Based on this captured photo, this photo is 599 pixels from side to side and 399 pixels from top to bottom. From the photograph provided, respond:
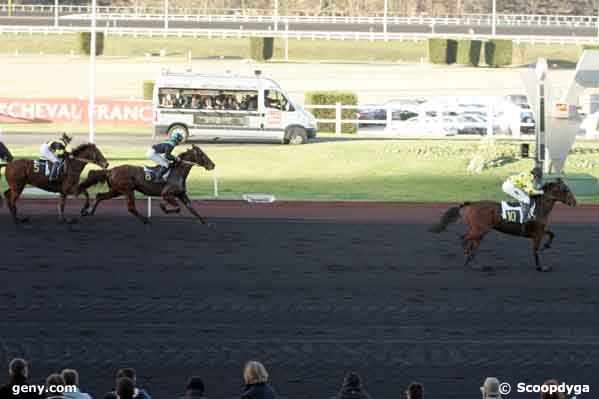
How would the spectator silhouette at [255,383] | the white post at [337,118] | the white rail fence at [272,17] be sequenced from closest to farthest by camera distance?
the spectator silhouette at [255,383]
the white post at [337,118]
the white rail fence at [272,17]

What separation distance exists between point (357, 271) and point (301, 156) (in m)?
15.4

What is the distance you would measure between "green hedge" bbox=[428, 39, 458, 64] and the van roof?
31.9 meters

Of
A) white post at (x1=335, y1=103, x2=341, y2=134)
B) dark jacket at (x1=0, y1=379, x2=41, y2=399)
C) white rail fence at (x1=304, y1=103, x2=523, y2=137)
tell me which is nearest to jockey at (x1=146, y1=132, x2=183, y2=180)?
dark jacket at (x1=0, y1=379, x2=41, y2=399)

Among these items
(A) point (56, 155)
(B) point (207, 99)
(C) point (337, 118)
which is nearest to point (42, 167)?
(A) point (56, 155)

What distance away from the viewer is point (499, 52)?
6925cm

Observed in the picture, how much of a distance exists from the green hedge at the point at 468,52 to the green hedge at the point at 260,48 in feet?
35.5

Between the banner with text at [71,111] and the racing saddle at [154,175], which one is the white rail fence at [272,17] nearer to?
the banner with text at [71,111]

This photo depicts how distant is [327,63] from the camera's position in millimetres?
67250

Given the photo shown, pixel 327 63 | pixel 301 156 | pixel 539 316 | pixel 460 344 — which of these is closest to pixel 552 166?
pixel 301 156

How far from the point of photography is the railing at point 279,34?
69.8 m

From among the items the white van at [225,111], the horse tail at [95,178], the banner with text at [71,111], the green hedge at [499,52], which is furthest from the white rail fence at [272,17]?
the horse tail at [95,178]

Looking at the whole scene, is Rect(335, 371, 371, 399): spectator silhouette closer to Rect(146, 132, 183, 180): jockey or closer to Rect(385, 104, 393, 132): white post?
Rect(146, 132, 183, 180): jockey

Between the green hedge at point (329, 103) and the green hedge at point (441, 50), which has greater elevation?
the green hedge at point (441, 50)

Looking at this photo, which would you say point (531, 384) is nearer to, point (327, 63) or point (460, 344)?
point (460, 344)
